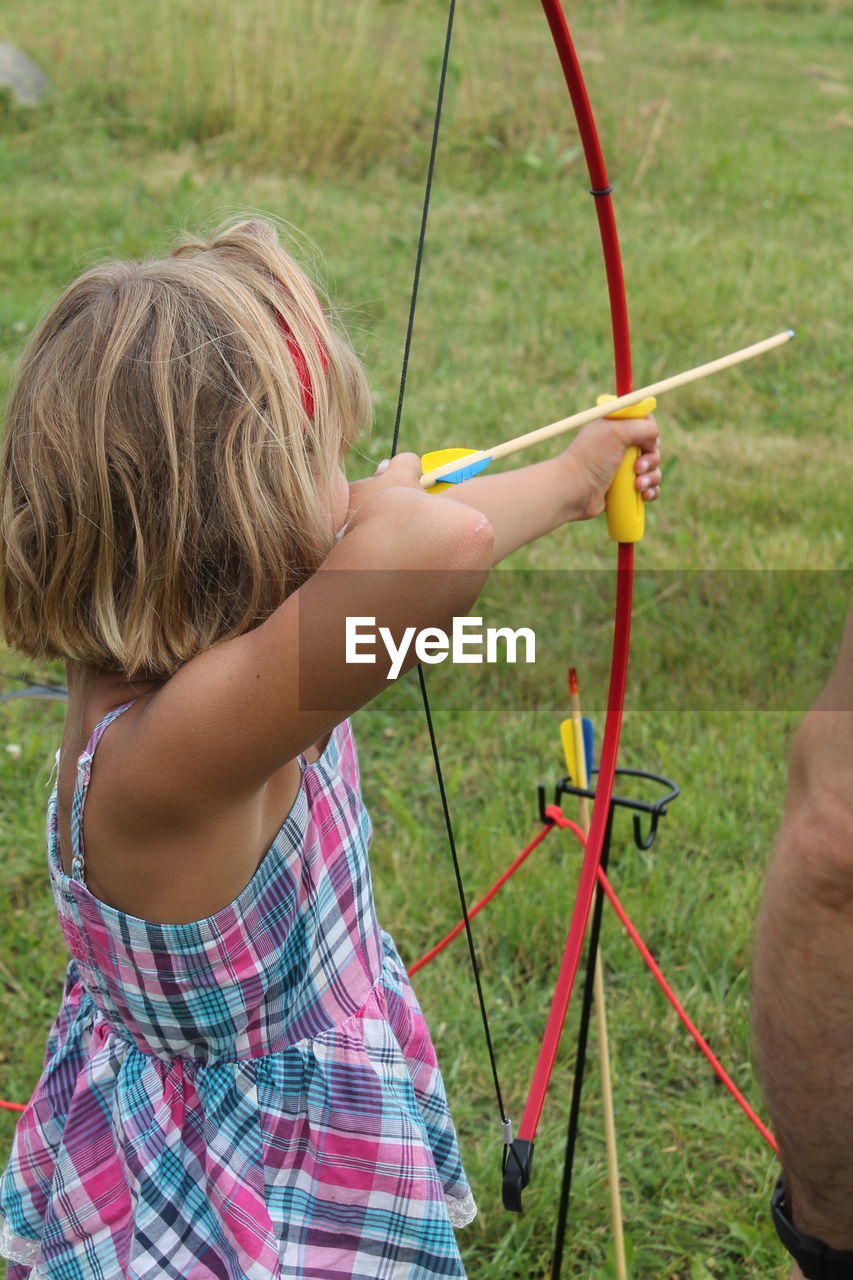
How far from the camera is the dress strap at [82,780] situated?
3.62 ft

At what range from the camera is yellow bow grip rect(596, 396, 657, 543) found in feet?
4.91

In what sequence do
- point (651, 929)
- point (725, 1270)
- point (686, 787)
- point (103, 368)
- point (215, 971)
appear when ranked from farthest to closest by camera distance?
point (686, 787), point (651, 929), point (725, 1270), point (215, 971), point (103, 368)

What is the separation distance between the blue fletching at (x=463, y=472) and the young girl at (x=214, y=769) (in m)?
0.05

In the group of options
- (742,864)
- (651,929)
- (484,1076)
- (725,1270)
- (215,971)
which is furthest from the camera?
(742,864)

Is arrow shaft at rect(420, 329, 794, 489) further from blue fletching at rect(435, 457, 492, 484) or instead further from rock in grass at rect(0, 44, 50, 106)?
rock in grass at rect(0, 44, 50, 106)

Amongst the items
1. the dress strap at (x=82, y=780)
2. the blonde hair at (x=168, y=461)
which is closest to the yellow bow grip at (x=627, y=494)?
the blonde hair at (x=168, y=461)

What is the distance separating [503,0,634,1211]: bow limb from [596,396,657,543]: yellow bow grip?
0.03 m

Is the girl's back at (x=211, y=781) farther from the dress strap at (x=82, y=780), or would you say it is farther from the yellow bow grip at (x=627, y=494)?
the yellow bow grip at (x=627, y=494)

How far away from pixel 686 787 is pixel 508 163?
389 cm

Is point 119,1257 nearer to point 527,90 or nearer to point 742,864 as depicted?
point 742,864

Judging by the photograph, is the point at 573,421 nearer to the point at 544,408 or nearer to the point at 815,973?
the point at 815,973

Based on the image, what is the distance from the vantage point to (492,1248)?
5.60 feet

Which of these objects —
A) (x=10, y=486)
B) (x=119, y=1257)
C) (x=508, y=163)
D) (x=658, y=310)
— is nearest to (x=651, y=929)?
(x=119, y=1257)

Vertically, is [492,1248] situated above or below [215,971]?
below
